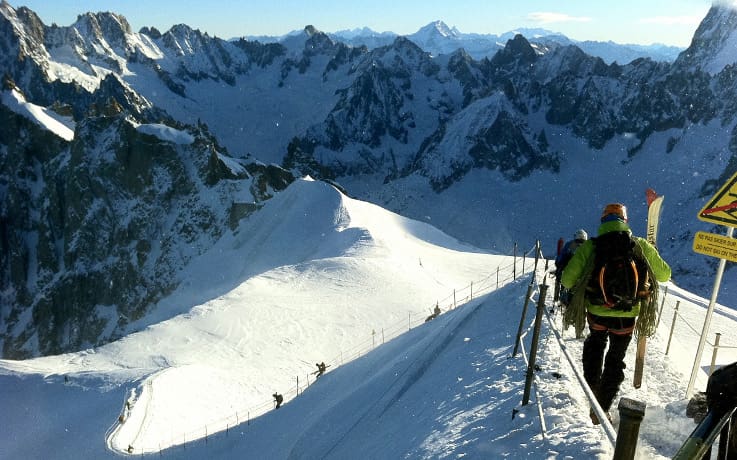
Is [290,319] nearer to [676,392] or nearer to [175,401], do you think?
[175,401]

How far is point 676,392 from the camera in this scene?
932cm

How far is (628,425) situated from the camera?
371 centimetres

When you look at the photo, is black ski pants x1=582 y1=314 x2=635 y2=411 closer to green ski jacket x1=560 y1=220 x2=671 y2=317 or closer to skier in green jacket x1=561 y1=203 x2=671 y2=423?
skier in green jacket x1=561 y1=203 x2=671 y2=423

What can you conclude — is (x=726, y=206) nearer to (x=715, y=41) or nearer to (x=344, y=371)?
(x=344, y=371)

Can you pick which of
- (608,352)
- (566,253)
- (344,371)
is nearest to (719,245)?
(608,352)

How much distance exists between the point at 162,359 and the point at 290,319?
8.02m

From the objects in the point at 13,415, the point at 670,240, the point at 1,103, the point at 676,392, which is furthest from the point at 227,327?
the point at 670,240

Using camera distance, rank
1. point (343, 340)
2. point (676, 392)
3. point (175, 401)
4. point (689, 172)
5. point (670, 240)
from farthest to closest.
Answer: point (689, 172)
point (670, 240)
point (343, 340)
point (175, 401)
point (676, 392)

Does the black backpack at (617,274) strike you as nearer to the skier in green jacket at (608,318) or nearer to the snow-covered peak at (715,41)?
the skier in green jacket at (608,318)

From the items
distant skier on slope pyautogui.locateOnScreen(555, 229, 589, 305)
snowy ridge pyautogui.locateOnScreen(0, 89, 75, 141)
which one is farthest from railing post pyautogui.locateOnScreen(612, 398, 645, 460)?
snowy ridge pyautogui.locateOnScreen(0, 89, 75, 141)

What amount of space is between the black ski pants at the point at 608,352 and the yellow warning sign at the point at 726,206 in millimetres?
2150

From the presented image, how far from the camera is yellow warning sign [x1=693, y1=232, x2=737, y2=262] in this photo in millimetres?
7352

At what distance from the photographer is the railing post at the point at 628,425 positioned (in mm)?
3623

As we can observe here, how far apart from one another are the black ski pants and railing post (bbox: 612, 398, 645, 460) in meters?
3.18
